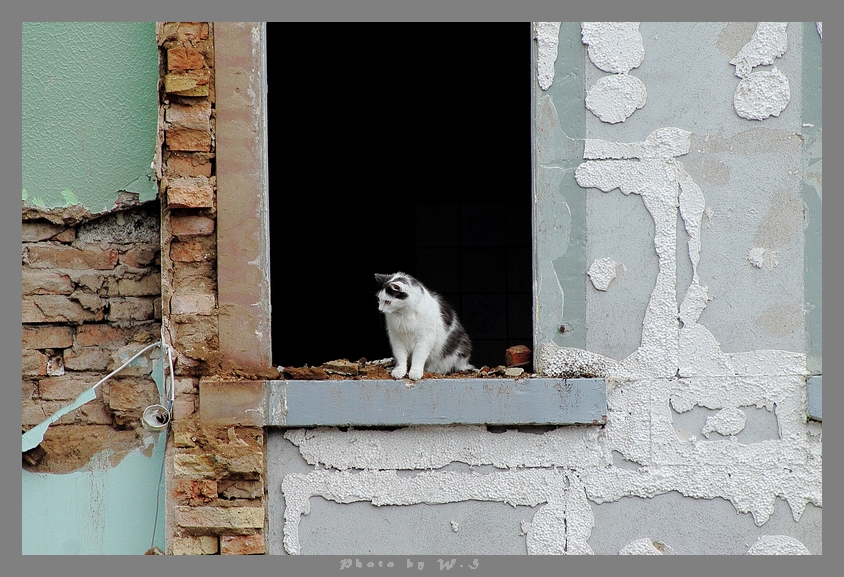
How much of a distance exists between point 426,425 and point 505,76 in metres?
3.98

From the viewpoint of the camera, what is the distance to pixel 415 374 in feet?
10.5

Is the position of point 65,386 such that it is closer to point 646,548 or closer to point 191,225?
point 191,225

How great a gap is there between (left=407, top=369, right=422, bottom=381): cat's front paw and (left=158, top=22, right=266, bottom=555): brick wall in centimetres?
71

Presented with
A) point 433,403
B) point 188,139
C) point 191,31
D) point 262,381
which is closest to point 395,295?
point 433,403

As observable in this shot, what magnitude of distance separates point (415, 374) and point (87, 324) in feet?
5.14

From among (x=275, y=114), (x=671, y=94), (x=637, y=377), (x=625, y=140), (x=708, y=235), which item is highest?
(x=275, y=114)

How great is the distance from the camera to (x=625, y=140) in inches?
124

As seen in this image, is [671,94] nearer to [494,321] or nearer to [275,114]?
[494,321]

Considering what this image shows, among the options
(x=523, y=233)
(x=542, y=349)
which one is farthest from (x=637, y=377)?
(x=523, y=233)

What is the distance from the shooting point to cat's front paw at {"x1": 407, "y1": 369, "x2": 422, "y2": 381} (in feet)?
10.4

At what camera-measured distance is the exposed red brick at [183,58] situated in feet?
10.1

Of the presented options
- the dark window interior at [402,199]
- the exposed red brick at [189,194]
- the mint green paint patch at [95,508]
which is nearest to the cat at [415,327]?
the exposed red brick at [189,194]

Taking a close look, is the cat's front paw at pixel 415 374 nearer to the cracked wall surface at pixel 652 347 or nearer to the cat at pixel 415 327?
the cat at pixel 415 327

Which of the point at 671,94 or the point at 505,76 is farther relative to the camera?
the point at 505,76
